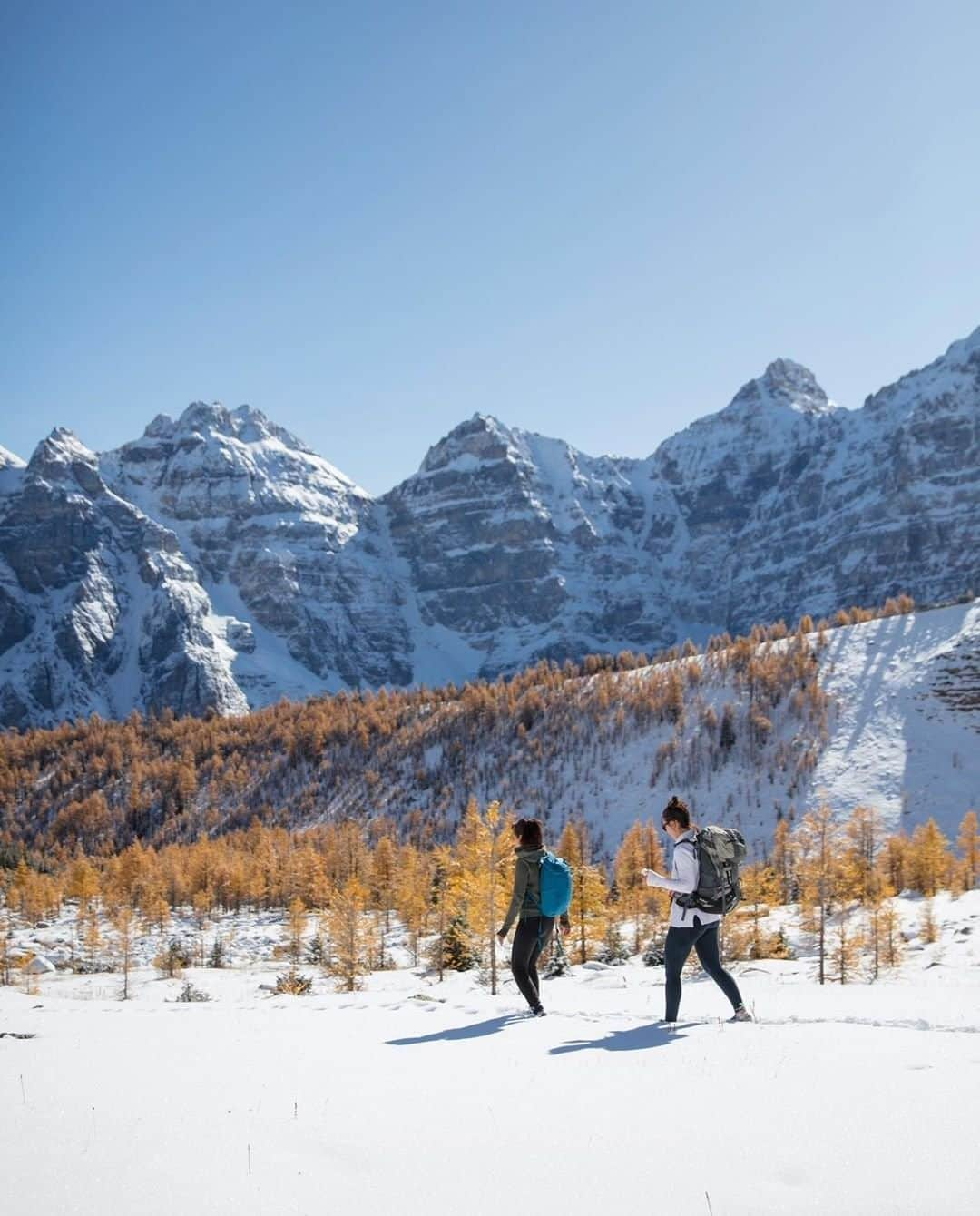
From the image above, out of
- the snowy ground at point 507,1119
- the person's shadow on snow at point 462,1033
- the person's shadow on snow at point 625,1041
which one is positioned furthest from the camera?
the person's shadow on snow at point 462,1033

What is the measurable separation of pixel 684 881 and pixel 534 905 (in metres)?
2.33

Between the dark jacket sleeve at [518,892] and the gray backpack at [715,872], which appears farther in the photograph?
the dark jacket sleeve at [518,892]

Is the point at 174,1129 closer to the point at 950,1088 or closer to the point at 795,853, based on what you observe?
the point at 950,1088

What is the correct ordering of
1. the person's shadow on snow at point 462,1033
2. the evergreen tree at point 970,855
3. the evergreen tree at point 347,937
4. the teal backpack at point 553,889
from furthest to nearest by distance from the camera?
the evergreen tree at point 970,855 < the evergreen tree at point 347,937 < the teal backpack at point 553,889 < the person's shadow on snow at point 462,1033

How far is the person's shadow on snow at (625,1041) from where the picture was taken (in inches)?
335

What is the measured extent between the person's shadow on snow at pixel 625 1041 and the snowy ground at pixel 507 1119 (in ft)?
0.15

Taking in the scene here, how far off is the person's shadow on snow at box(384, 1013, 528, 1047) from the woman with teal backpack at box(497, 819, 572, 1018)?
440 millimetres

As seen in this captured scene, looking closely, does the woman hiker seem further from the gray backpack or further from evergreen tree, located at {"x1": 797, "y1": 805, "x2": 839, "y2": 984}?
evergreen tree, located at {"x1": 797, "y1": 805, "x2": 839, "y2": 984}

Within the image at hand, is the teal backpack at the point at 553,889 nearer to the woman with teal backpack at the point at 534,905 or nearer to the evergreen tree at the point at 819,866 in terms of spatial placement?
the woman with teal backpack at the point at 534,905

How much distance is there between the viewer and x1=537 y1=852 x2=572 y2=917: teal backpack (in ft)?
37.4

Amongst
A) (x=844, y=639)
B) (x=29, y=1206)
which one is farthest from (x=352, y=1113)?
(x=844, y=639)

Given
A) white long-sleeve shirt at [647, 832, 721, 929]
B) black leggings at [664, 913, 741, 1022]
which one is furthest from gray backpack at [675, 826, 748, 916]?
black leggings at [664, 913, 741, 1022]

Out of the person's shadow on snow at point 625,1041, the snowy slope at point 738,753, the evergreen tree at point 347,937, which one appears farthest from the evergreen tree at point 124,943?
the snowy slope at point 738,753

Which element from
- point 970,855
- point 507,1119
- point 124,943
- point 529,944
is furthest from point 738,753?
point 507,1119
